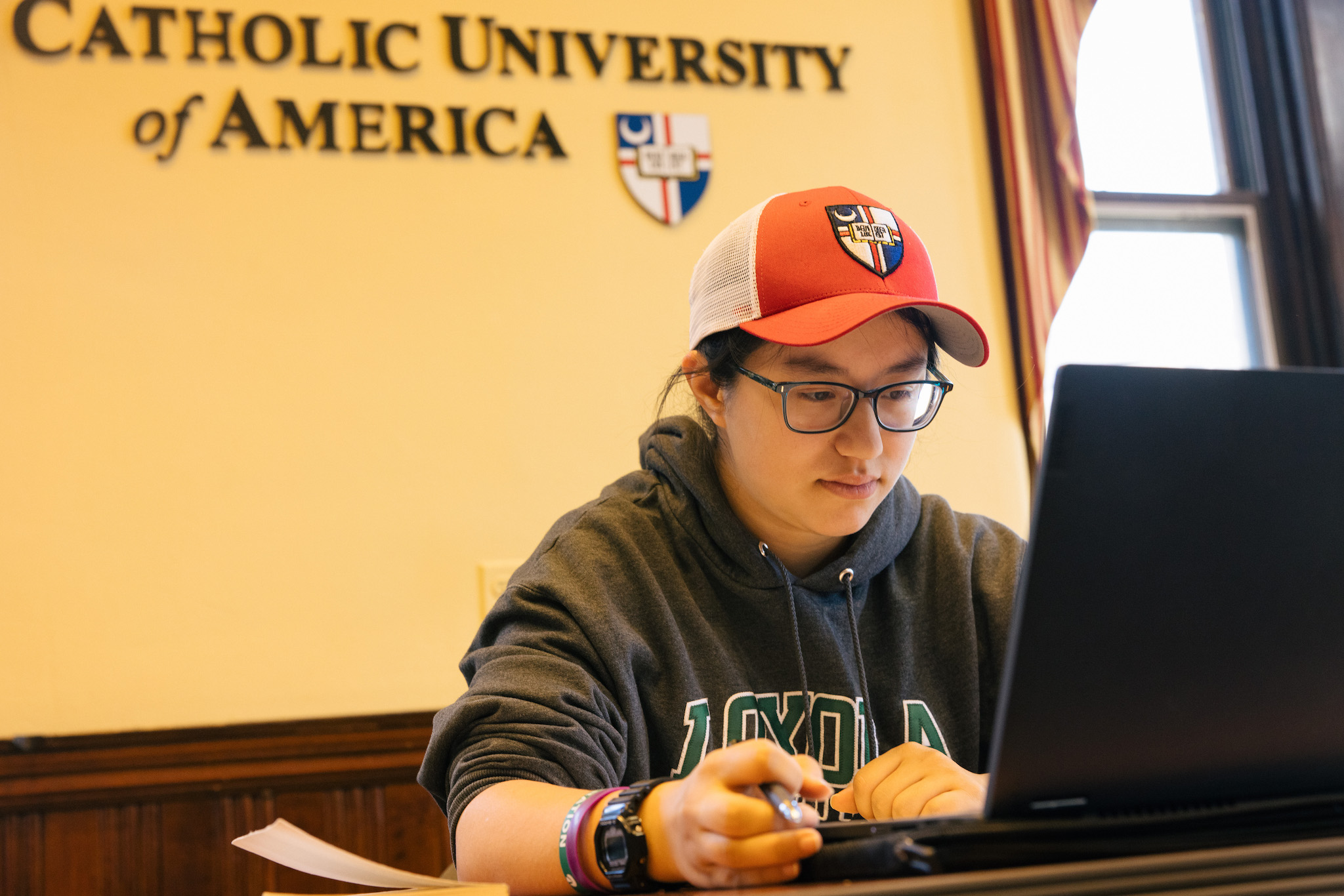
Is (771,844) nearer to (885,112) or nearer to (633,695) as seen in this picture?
(633,695)

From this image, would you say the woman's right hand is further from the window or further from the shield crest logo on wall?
the window

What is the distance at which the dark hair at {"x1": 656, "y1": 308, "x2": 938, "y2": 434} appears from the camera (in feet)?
3.63

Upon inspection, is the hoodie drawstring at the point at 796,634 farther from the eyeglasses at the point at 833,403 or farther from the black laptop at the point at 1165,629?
the black laptop at the point at 1165,629

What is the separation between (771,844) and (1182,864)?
19cm

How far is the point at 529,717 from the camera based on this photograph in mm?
854

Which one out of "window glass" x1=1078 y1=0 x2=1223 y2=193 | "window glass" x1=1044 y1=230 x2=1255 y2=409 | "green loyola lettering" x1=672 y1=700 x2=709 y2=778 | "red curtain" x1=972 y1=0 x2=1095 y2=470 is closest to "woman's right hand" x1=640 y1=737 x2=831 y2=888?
"green loyola lettering" x1=672 y1=700 x2=709 y2=778

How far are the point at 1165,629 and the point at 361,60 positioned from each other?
1.92 meters

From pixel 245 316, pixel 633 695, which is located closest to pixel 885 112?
pixel 245 316

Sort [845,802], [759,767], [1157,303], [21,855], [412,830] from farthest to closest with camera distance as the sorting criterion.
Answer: [1157,303]
[412,830]
[21,855]
[845,802]
[759,767]

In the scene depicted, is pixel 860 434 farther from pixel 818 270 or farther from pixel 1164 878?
pixel 1164 878

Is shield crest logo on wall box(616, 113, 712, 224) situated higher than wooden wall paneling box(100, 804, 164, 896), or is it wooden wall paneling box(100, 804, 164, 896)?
shield crest logo on wall box(616, 113, 712, 224)

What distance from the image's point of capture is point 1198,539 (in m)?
0.51

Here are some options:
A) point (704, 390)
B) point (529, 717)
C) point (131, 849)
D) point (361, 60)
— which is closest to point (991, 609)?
point (704, 390)

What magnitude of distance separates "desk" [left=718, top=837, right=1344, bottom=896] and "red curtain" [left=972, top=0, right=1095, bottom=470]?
1816 millimetres
